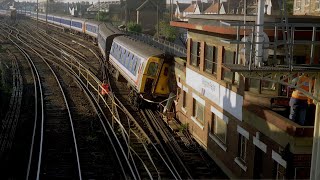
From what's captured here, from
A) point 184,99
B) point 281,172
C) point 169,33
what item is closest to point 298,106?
point 281,172

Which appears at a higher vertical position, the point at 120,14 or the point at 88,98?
the point at 120,14

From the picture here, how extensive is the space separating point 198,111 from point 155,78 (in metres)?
3.93

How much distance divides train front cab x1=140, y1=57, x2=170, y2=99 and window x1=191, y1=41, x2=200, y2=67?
10.2ft

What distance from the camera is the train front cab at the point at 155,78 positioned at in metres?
20.5

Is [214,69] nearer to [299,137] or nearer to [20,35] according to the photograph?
[299,137]

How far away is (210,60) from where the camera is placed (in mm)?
15523

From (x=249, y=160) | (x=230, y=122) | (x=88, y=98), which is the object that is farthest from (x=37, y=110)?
(x=249, y=160)

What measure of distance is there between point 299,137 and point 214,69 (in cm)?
610

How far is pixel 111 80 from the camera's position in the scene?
3080 cm

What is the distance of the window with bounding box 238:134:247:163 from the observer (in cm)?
1275

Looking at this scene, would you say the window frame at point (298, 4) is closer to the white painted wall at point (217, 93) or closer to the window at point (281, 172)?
the white painted wall at point (217, 93)

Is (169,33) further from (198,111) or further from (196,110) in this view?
(198,111)

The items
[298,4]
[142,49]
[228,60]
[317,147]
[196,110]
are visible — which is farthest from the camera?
[298,4]

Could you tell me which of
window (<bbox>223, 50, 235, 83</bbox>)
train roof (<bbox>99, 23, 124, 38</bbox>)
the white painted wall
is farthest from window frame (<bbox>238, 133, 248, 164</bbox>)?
train roof (<bbox>99, 23, 124, 38</bbox>)
